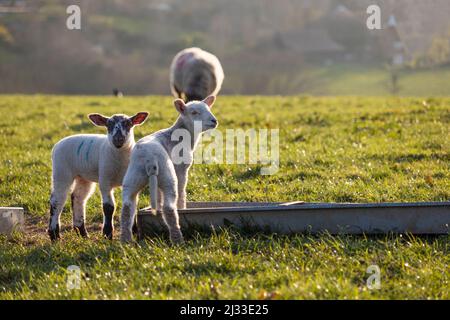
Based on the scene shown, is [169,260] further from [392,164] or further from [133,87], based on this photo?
[133,87]

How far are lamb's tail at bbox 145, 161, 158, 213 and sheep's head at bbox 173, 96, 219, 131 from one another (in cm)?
111

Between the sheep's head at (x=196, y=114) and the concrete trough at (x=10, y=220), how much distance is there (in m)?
1.88

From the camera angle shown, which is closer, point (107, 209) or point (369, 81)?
point (107, 209)

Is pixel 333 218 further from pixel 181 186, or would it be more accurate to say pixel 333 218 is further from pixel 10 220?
pixel 10 220

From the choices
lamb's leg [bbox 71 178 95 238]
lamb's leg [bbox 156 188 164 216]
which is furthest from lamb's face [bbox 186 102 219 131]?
lamb's leg [bbox 71 178 95 238]

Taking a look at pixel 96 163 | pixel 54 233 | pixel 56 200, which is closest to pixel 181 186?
pixel 96 163

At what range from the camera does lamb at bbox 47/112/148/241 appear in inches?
260

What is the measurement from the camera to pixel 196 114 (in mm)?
7035

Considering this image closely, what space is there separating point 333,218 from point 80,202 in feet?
8.45

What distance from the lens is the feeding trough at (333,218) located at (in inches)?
235

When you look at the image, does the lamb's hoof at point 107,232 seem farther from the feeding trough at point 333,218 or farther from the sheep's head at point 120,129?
the sheep's head at point 120,129

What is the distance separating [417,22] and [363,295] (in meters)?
27.1

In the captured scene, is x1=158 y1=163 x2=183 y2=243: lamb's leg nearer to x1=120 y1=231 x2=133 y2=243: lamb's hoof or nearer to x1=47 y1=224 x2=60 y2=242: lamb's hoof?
x1=120 y1=231 x2=133 y2=243: lamb's hoof
